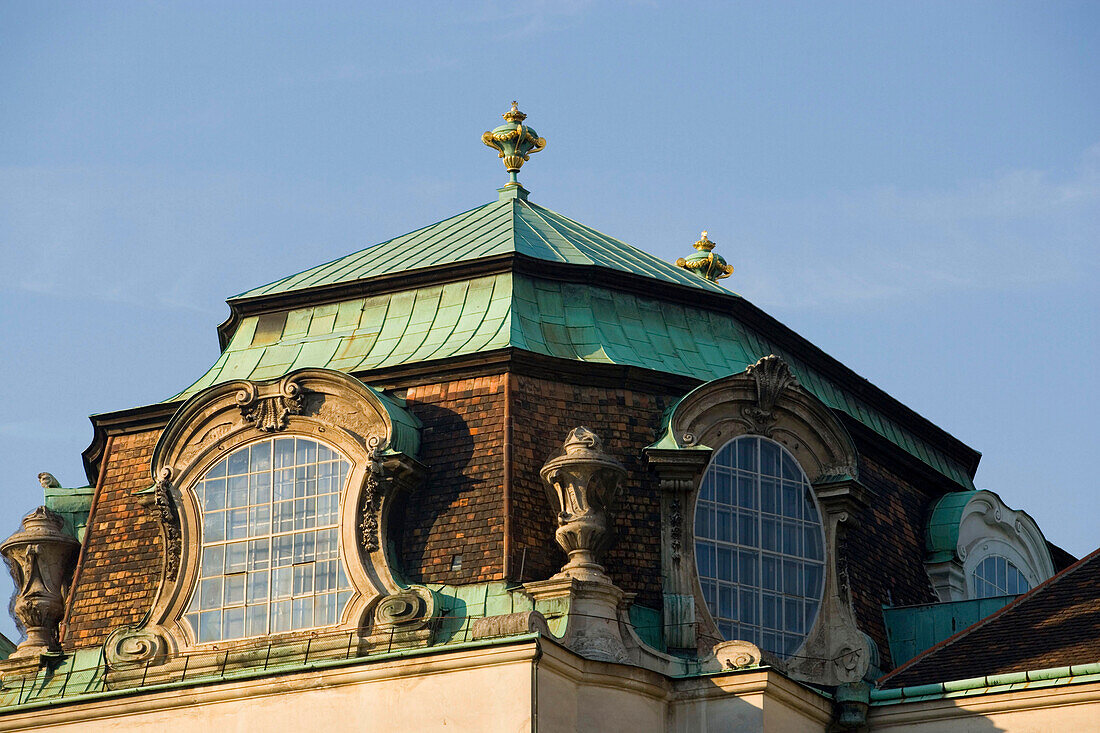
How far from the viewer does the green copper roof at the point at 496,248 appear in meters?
41.4

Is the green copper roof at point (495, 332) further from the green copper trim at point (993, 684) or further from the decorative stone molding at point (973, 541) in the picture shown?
the green copper trim at point (993, 684)

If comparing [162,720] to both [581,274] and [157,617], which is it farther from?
[581,274]

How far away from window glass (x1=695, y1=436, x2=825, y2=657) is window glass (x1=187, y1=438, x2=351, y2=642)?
600 cm

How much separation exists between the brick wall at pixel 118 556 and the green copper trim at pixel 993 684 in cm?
1221

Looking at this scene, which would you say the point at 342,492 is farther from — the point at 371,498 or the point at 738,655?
the point at 738,655

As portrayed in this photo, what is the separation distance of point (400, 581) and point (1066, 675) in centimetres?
1040

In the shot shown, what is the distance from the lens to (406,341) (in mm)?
40000

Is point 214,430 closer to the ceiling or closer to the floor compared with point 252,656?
closer to the ceiling

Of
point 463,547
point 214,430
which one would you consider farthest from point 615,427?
point 214,430

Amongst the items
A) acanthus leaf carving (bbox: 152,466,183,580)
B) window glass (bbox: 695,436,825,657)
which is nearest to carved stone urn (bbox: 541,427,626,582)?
window glass (bbox: 695,436,825,657)

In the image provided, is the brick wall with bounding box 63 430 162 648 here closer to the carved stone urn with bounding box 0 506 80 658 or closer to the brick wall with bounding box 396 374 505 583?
the carved stone urn with bounding box 0 506 80 658

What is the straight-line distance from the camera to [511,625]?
34.2 m

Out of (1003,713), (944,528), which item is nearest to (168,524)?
(1003,713)

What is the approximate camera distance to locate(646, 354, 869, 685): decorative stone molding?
37344 mm
